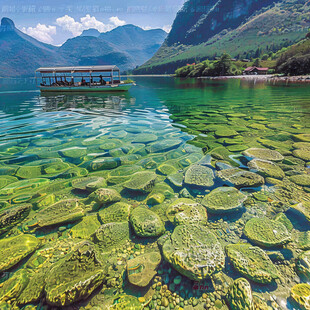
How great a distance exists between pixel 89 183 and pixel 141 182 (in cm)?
170

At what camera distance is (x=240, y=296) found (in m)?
2.57

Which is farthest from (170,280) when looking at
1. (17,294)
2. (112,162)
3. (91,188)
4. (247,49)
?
(247,49)

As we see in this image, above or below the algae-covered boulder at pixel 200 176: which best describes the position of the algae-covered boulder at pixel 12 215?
below

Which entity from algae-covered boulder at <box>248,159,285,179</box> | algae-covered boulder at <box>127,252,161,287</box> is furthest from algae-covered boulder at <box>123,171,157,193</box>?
algae-covered boulder at <box>248,159,285,179</box>

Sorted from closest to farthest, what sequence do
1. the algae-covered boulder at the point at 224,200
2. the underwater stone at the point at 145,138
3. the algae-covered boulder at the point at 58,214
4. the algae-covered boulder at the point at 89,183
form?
the algae-covered boulder at the point at 58,214, the algae-covered boulder at the point at 224,200, the algae-covered boulder at the point at 89,183, the underwater stone at the point at 145,138

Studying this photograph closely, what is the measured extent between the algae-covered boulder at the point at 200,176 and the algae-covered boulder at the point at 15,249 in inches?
168

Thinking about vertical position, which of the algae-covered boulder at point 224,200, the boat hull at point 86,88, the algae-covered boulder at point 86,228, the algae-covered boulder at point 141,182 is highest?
the boat hull at point 86,88

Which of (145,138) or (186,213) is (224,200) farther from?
(145,138)

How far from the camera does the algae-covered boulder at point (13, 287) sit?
270 cm

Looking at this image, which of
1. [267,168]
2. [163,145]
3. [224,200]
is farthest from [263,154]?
[163,145]

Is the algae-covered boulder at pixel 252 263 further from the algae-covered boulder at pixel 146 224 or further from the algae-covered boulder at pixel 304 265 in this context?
the algae-covered boulder at pixel 146 224

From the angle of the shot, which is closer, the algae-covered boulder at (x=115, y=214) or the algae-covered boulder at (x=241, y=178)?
the algae-covered boulder at (x=115, y=214)

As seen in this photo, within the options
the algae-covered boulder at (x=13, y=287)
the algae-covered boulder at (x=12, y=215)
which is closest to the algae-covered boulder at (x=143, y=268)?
the algae-covered boulder at (x=13, y=287)

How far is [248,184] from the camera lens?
5566 mm
